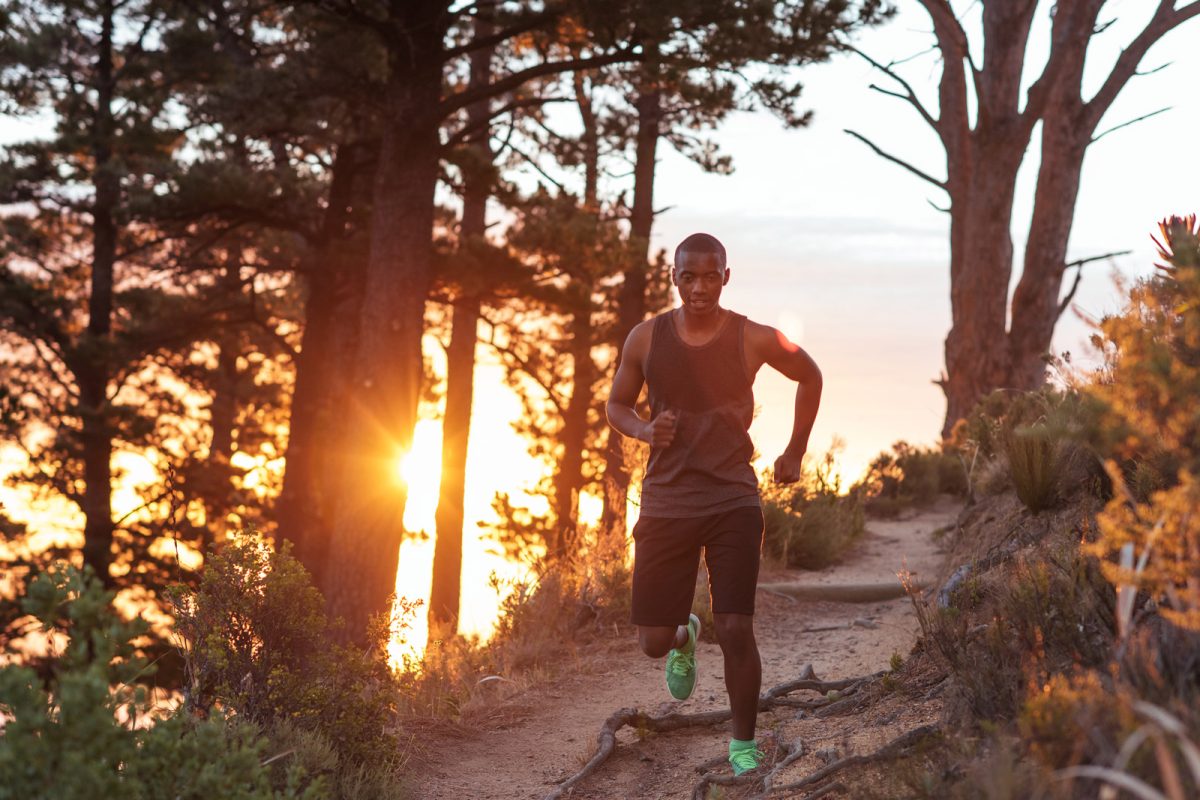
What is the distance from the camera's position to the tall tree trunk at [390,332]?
11867 millimetres

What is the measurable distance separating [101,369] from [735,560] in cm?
1614

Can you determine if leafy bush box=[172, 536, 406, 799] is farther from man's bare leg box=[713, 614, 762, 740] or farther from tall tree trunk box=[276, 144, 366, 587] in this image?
tall tree trunk box=[276, 144, 366, 587]

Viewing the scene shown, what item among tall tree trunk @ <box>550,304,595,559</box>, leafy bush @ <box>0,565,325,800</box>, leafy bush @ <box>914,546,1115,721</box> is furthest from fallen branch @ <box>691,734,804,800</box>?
tall tree trunk @ <box>550,304,595,559</box>

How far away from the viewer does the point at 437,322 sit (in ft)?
74.8

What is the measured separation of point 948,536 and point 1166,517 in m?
7.72

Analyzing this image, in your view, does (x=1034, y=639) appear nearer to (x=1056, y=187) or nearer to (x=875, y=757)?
(x=875, y=757)

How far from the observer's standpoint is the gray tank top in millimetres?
4840

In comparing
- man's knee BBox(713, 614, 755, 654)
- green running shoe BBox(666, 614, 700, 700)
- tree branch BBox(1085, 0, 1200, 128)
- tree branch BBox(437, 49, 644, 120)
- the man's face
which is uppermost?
tree branch BBox(1085, 0, 1200, 128)

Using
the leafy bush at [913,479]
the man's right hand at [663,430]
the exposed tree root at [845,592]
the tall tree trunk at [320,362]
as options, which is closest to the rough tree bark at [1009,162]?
the leafy bush at [913,479]

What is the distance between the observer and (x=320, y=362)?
17.2 m

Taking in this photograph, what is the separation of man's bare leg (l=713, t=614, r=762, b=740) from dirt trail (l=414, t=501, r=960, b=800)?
364 millimetres

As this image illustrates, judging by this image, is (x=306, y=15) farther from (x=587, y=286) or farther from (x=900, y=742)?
(x=900, y=742)

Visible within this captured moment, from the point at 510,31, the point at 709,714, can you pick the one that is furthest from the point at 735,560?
the point at 510,31

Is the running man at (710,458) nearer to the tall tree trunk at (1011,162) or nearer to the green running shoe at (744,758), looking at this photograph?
the green running shoe at (744,758)
